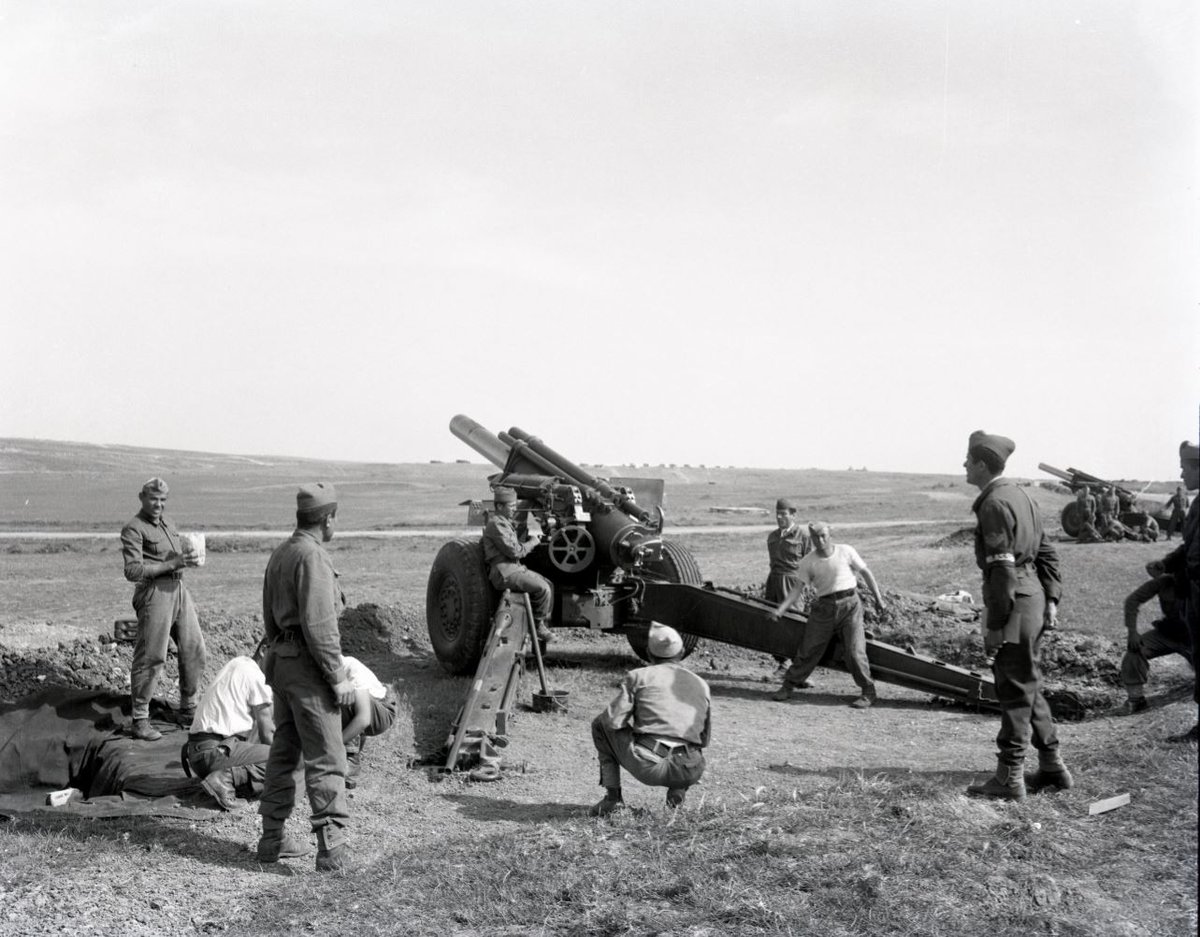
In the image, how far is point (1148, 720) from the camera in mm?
6629

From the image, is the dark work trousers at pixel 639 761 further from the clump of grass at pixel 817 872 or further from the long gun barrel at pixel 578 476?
the long gun barrel at pixel 578 476

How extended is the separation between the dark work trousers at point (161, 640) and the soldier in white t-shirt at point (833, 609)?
13.9 feet

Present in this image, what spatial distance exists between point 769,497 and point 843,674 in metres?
48.0

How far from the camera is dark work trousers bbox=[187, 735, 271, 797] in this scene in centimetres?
553

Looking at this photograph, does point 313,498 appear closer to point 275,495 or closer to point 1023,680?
point 1023,680

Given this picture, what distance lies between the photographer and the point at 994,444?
5.37 metres

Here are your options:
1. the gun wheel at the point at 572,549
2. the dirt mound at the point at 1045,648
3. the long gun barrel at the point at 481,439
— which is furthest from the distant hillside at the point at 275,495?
the gun wheel at the point at 572,549

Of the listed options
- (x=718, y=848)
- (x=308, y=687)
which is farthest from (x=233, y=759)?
(x=718, y=848)

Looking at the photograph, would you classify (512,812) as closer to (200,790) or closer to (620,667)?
(200,790)

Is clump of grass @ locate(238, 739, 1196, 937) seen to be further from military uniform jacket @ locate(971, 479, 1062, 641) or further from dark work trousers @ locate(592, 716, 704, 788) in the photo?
military uniform jacket @ locate(971, 479, 1062, 641)

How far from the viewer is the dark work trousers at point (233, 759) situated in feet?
18.1

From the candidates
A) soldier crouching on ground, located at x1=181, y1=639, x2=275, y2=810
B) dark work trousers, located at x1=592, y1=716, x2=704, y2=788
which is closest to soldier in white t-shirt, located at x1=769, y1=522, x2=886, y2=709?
dark work trousers, located at x1=592, y1=716, x2=704, y2=788

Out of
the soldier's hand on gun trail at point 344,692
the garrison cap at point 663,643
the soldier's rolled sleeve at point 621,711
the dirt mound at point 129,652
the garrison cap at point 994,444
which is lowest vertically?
the dirt mound at point 129,652

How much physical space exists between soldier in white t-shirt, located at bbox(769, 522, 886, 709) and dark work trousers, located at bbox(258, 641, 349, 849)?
431 cm
